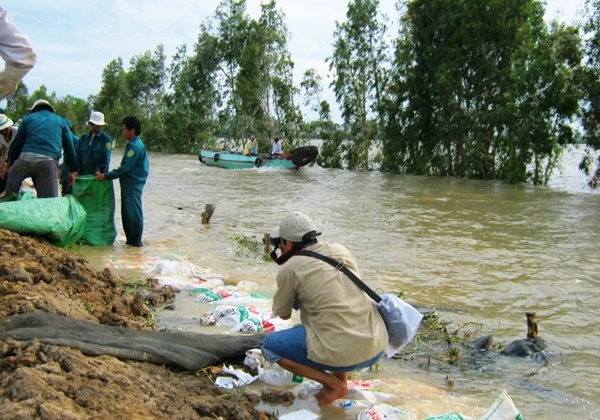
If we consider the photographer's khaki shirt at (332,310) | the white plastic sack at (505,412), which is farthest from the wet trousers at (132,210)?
the white plastic sack at (505,412)

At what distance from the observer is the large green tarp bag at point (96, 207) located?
7594mm

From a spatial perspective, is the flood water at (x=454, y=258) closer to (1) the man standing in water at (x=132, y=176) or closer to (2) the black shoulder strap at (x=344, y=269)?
(1) the man standing in water at (x=132, y=176)

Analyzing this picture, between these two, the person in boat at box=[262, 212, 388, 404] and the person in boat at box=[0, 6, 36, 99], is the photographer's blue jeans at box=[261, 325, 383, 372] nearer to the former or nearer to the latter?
the person in boat at box=[262, 212, 388, 404]

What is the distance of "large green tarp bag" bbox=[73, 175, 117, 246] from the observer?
7.59 metres

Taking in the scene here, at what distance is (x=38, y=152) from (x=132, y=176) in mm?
1199

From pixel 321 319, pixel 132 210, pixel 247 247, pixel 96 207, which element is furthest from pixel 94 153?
pixel 321 319

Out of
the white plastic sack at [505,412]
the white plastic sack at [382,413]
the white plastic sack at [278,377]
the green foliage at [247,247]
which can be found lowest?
the green foliage at [247,247]

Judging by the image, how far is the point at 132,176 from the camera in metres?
7.80

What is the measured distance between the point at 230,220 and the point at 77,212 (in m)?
6.48

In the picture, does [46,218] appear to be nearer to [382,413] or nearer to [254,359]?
[254,359]

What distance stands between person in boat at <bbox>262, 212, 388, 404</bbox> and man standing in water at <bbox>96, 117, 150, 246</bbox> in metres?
4.42

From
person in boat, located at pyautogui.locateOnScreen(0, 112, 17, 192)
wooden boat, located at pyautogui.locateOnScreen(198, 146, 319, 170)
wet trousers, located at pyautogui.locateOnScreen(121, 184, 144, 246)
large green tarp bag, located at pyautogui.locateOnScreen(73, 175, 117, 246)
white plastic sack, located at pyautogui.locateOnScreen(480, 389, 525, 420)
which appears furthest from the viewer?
wooden boat, located at pyautogui.locateOnScreen(198, 146, 319, 170)

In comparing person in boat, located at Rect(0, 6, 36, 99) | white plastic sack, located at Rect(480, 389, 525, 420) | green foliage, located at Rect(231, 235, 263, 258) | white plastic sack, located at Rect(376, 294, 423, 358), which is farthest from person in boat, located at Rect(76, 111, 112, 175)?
white plastic sack, located at Rect(480, 389, 525, 420)

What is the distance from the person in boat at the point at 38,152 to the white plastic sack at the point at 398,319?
4846 mm
